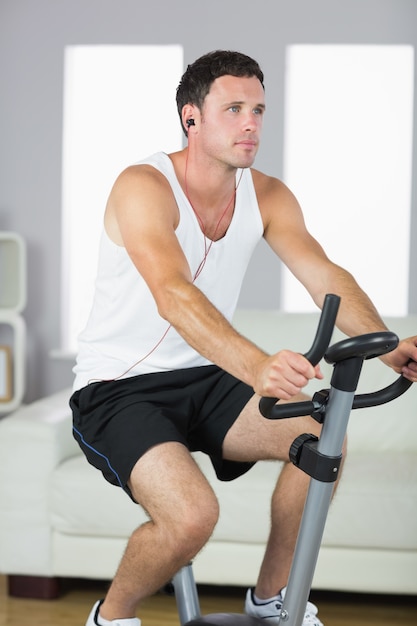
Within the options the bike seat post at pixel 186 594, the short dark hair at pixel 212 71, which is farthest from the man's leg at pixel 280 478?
the short dark hair at pixel 212 71

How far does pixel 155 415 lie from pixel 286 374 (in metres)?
0.52

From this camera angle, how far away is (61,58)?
4.84 m

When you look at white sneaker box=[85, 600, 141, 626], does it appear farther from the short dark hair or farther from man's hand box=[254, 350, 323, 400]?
the short dark hair

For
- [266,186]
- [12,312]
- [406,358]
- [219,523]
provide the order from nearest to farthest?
[406,358]
[266,186]
[219,523]
[12,312]

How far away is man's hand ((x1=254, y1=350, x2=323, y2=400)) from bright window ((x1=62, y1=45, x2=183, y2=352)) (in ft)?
11.6

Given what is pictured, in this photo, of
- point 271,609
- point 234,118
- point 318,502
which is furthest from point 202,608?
point 234,118

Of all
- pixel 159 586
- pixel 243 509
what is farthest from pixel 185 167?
pixel 243 509

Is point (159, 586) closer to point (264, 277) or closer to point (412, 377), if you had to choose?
point (412, 377)

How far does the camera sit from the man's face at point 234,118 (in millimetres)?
1844

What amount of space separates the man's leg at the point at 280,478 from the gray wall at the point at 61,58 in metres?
2.83

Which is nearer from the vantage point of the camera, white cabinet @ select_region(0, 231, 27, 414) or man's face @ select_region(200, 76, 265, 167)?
man's face @ select_region(200, 76, 265, 167)

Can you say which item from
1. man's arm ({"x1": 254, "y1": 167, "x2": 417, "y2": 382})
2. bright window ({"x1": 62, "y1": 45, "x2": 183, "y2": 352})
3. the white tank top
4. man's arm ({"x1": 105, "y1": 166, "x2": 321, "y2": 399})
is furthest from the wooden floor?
bright window ({"x1": 62, "y1": 45, "x2": 183, "y2": 352})

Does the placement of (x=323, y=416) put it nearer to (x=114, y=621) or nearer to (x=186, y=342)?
(x=186, y=342)

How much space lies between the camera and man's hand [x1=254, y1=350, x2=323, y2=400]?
137 cm
